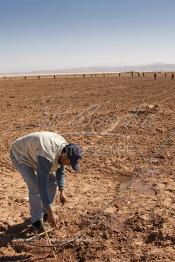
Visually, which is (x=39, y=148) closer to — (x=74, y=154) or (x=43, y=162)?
(x=43, y=162)

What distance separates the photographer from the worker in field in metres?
5.38

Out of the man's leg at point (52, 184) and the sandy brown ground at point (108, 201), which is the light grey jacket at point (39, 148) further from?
the sandy brown ground at point (108, 201)

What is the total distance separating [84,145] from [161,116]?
5496 mm

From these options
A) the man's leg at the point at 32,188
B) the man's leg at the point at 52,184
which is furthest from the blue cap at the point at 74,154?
the man's leg at the point at 52,184

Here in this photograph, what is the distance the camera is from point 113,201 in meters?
7.48

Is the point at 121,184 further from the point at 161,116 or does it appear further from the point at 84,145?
the point at 161,116

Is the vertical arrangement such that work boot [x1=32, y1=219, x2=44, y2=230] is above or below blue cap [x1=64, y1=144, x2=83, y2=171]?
below

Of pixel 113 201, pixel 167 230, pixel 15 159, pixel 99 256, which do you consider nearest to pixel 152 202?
pixel 113 201

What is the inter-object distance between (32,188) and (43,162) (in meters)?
0.73

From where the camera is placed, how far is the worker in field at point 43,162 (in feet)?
17.7

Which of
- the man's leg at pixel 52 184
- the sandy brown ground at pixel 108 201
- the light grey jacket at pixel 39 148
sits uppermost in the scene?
the light grey jacket at pixel 39 148

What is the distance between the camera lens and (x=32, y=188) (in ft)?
19.7

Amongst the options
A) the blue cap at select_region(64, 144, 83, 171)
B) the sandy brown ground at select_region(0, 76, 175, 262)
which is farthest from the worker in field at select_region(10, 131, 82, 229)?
the sandy brown ground at select_region(0, 76, 175, 262)

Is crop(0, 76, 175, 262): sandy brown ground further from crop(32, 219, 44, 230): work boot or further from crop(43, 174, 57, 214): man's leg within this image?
crop(43, 174, 57, 214): man's leg
